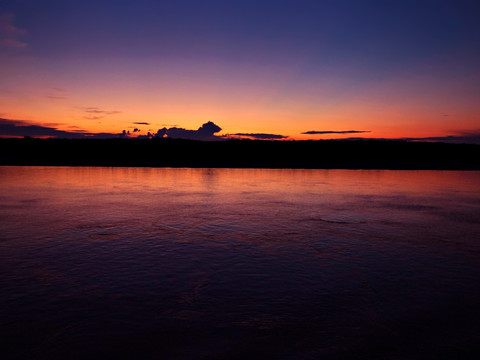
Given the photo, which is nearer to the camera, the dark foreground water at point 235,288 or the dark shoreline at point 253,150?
the dark foreground water at point 235,288

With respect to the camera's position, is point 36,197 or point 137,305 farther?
point 36,197

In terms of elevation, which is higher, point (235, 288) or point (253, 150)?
point (253, 150)

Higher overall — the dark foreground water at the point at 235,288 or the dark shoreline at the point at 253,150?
the dark shoreline at the point at 253,150

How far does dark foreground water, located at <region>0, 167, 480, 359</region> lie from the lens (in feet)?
19.8

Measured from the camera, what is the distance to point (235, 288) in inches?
330

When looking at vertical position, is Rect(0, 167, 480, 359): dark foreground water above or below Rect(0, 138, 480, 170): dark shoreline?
below

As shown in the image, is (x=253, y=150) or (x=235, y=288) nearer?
(x=235, y=288)

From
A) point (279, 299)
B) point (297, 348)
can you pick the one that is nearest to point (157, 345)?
point (297, 348)

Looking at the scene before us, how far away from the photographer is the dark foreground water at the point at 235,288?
6047mm

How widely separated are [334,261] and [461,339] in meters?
4.38

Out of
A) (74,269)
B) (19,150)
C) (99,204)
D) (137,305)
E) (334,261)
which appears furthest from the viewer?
(19,150)

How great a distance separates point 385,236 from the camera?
1416 centimetres

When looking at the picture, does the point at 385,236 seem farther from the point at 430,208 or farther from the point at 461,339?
the point at 430,208

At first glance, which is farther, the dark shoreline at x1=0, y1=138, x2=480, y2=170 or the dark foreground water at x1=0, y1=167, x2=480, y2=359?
the dark shoreline at x1=0, y1=138, x2=480, y2=170
